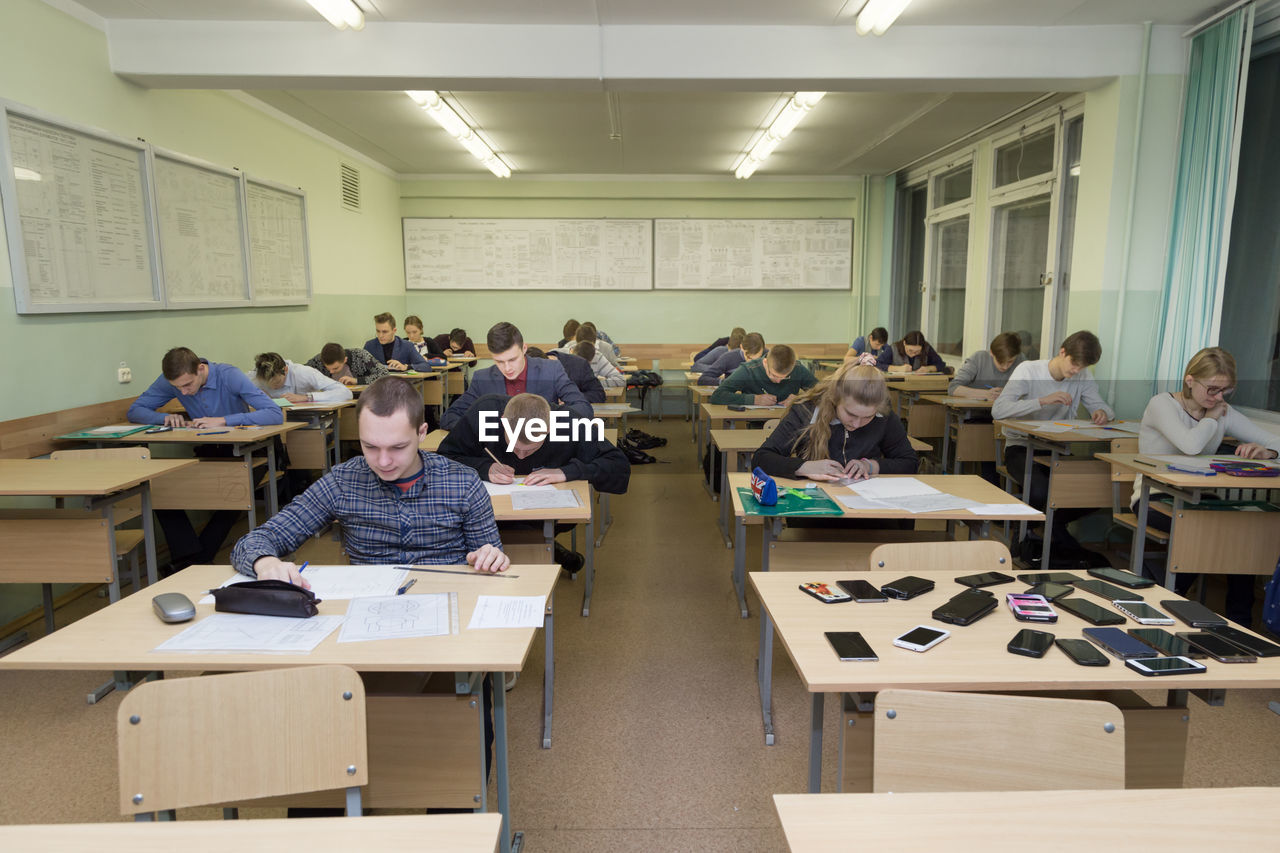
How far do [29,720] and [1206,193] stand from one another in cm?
603

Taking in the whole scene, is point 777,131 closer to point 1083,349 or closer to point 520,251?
point 1083,349

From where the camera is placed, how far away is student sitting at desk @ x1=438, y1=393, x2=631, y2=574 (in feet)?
10.4

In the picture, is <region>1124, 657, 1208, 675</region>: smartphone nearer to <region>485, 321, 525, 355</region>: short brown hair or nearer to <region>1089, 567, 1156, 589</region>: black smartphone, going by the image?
<region>1089, 567, 1156, 589</region>: black smartphone

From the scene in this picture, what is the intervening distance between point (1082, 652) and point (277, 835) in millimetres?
1539

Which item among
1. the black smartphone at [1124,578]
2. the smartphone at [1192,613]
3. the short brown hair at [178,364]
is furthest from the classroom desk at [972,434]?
the short brown hair at [178,364]

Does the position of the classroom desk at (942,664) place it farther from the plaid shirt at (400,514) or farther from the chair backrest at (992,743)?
the plaid shirt at (400,514)

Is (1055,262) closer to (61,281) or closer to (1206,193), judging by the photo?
(1206,193)

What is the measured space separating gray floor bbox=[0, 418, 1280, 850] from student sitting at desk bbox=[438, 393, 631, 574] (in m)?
0.69

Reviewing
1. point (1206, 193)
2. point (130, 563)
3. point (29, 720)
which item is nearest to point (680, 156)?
point (1206, 193)

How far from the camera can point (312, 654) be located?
1.57 metres

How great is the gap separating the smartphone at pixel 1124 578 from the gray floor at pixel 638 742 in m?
0.60

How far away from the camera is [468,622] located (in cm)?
173

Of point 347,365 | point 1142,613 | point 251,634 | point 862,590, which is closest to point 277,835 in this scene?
point 251,634

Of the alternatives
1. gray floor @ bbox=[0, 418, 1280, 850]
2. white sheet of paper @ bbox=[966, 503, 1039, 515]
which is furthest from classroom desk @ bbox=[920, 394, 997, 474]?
white sheet of paper @ bbox=[966, 503, 1039, 515]
